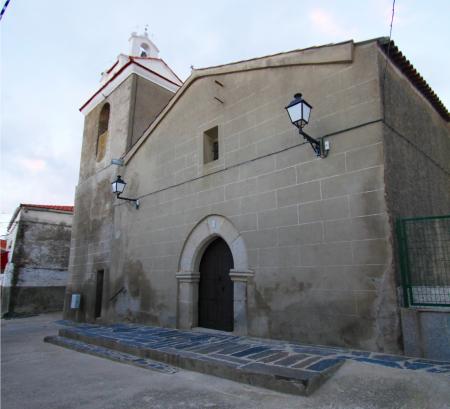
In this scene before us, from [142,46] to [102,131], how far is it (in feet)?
17.6

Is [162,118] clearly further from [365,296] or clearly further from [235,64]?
[365,296]

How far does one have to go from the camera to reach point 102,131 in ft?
37.9

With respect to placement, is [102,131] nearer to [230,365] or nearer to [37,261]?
[37,261]

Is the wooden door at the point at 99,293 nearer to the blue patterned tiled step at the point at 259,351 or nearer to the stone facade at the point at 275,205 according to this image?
the stone facade at the point at 275,205

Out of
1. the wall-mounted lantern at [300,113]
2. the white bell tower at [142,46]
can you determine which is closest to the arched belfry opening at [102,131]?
the white bell tower at [142,46]

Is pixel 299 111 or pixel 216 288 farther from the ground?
pixel 299 111

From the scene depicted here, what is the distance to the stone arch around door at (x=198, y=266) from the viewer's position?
5570 mm

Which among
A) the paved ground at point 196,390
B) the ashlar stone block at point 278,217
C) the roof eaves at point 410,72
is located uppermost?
the roof eaves at point 410,72

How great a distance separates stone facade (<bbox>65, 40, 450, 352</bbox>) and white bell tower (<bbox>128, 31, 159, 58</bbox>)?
7.28 metres

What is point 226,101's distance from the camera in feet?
22.2

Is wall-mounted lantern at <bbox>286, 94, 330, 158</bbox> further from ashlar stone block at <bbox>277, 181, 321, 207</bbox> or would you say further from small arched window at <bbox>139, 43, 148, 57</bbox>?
small arched window at <bbox>139, 43, 148, 57</bbox>

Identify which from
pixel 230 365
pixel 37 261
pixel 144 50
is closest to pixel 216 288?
pixel 230 365

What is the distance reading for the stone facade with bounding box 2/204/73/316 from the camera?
1332 centimetres

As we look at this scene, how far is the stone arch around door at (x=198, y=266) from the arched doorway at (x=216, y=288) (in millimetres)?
108
